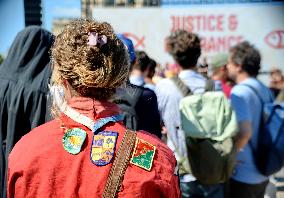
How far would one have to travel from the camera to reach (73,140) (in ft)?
4.99

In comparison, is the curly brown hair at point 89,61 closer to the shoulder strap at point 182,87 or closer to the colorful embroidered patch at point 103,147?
the colorful embroidered patch at point 103,147

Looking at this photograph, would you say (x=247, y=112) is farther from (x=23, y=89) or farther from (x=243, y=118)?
(x=23, y=89)

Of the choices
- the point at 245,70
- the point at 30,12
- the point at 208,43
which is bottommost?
the point at 208,43

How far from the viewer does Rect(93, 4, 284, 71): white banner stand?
1390 cm

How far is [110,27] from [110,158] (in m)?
0.45

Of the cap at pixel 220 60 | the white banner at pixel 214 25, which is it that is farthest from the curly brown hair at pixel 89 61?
the white banner at pixel 214 25

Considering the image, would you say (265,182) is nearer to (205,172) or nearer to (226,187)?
(226,187)

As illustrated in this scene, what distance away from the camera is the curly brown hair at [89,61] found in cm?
153

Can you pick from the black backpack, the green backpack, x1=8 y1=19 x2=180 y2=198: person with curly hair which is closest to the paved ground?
the green backpack

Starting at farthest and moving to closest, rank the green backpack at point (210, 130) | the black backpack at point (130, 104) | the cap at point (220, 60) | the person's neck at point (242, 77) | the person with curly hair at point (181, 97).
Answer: the cap at point (220, 60) < the person's neck at point (242, 77) < the person with curly hair at point (181, 97) < the green backpack at point (210, 130) < the black backpack at point (130, 104)

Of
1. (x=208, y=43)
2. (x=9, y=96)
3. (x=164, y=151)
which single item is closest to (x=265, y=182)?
(x=9, y=96)

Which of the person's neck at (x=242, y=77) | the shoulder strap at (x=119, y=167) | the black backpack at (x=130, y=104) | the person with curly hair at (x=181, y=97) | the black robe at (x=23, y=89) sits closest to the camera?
the shoulder strap at (x=119, y=167)

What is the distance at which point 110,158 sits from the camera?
150 centimetres

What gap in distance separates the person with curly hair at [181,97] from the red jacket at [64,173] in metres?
1.84
